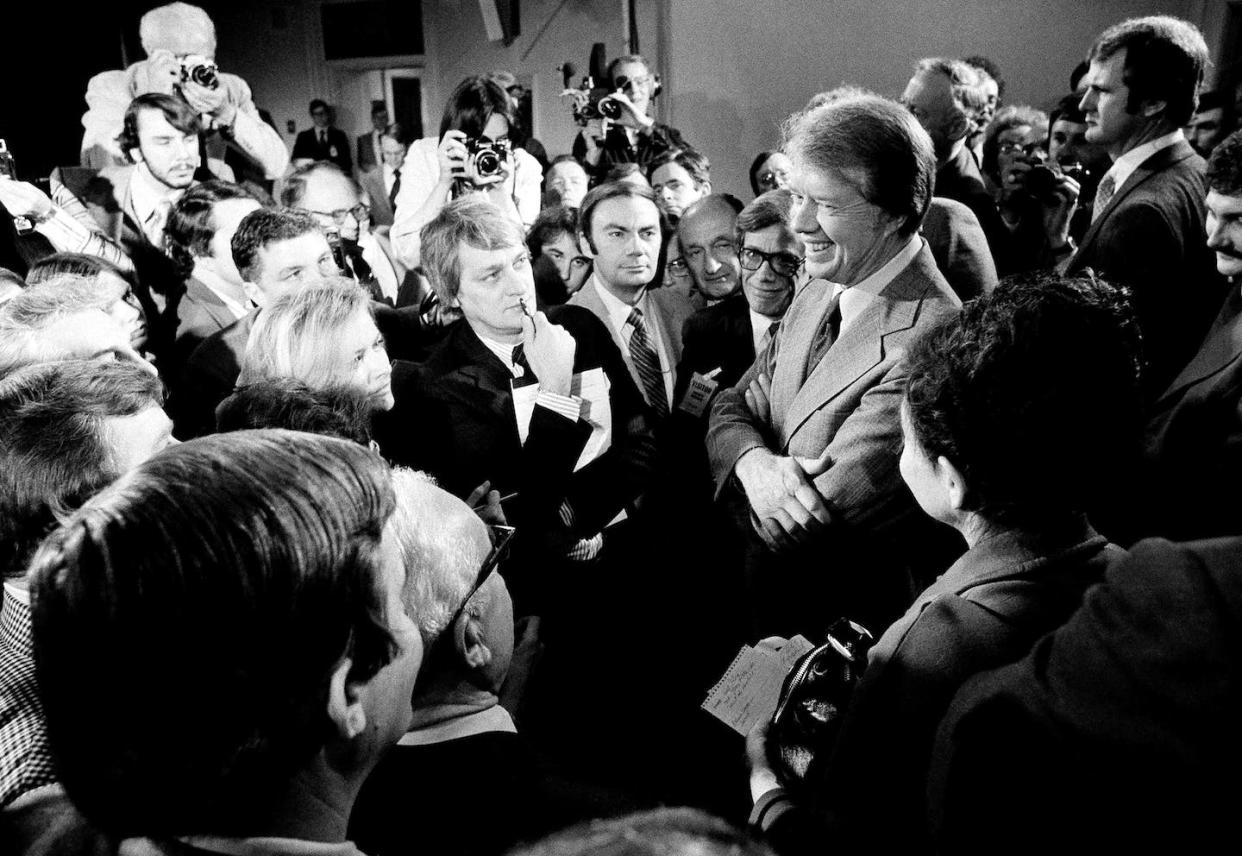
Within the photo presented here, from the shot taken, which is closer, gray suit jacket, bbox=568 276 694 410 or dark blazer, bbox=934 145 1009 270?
gray suit jacket, bbox=568 276 694 410

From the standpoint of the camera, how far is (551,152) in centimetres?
897

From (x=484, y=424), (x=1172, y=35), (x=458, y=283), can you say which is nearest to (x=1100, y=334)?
(x=484, y=424)

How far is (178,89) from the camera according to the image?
3.67 m

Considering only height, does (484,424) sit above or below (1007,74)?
below

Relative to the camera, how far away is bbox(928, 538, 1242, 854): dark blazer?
1.57 ft

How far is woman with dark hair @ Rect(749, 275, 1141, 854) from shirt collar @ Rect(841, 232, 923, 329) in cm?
61

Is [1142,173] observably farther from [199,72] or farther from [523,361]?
[199,72]

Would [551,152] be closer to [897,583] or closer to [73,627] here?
[897,583]

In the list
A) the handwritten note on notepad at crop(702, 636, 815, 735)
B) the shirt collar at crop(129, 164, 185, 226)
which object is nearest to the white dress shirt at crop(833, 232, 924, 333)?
the handwritten note on notepad at crop(702, 636, 815, 735)

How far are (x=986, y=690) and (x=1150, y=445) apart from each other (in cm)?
152

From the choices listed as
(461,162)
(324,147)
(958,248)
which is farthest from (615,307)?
(324,147)

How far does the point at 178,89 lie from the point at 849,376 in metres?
3.51

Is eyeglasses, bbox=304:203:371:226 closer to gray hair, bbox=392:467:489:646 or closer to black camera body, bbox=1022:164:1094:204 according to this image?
gray hair, bbox=392:467:489:646

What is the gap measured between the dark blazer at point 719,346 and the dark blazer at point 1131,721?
6.85 feet
